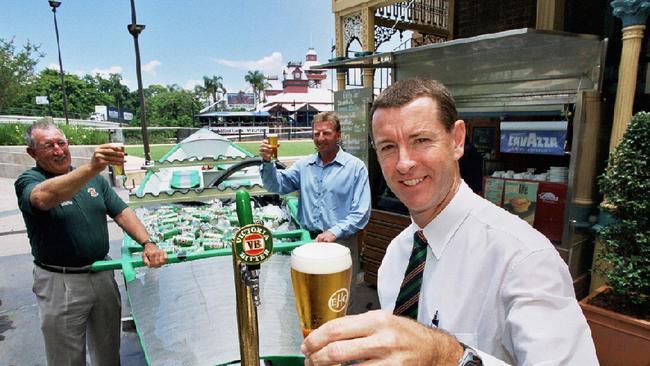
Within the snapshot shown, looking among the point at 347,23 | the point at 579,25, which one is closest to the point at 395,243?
the point at 579,25

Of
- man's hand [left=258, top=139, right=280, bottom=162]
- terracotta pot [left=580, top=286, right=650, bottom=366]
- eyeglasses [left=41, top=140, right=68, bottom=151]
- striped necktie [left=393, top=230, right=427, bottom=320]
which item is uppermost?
eyeglasses [left=41, top=140, right=68, bottom=151]

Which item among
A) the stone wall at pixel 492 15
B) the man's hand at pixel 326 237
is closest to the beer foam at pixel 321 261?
the man's hand at pixel 326 237

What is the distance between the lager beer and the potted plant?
3373 millimetres

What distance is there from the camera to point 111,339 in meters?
2.97

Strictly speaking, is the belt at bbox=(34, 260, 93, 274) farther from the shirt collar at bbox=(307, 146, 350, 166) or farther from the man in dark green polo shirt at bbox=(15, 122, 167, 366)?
the shirt collar at bbox=(307, 146, 350, 166)

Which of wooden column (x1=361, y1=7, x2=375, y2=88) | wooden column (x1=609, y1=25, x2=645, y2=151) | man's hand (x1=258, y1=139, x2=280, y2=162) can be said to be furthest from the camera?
wooden column (x1=361, y1=7, x2=375, y2=88)

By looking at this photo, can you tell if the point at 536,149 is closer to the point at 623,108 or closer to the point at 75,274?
the point at 623,108

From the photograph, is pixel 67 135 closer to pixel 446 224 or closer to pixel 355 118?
pixel 355 118

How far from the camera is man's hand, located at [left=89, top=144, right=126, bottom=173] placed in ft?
7.06

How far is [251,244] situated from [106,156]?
62.7 inches

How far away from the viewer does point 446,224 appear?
1.04 m

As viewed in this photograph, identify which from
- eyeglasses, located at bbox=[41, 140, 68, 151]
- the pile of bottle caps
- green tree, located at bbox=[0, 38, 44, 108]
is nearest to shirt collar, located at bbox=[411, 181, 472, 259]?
the pile of bottle caps

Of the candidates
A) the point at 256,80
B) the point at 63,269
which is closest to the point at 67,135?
the point at 63,269

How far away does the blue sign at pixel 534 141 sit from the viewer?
4484mm
